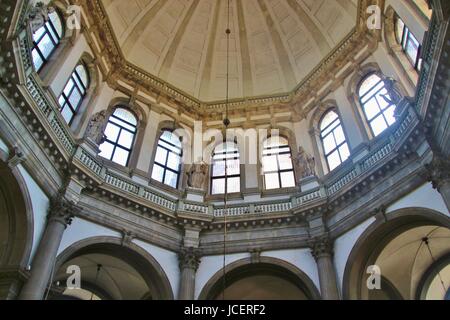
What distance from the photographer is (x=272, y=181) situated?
17.9 metres

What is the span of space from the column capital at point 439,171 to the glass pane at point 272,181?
A: 7.45m

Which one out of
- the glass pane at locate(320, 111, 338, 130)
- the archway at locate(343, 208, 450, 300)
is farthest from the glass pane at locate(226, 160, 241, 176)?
the archway at locate(343, 208, 450, 300)

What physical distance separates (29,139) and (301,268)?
10.1 metres

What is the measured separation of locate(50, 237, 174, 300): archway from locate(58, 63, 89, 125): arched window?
212 inches

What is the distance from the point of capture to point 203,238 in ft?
50.1

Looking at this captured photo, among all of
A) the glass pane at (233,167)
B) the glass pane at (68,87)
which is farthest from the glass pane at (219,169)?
the glass pane at (68,87)

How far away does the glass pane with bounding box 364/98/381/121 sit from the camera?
15901 mm

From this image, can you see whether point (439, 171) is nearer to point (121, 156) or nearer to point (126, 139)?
point (121, 156)

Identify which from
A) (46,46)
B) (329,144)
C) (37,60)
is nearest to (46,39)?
(46,46)

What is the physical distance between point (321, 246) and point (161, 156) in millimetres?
8557

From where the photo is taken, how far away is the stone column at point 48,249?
10547 mm

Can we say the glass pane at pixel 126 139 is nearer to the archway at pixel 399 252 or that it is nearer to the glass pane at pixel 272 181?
the glass pane at pixel 272 181
